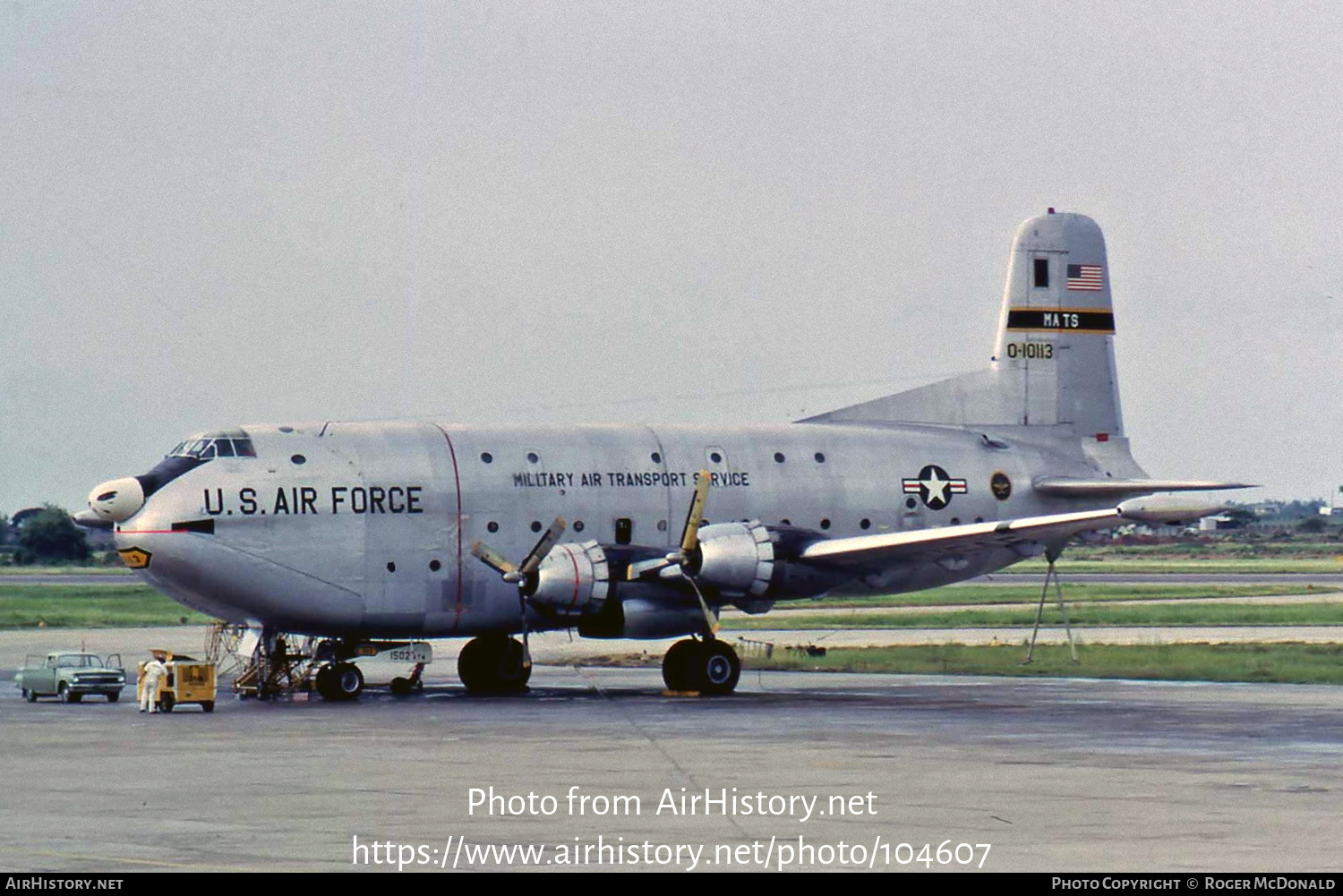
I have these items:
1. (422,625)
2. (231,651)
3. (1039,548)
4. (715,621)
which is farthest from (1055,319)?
(231,651)

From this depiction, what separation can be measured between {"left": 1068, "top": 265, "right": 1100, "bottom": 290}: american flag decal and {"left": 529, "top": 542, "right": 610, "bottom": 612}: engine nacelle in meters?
13.6

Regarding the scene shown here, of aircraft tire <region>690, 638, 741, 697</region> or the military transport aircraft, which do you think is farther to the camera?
aircraft tire <region>690, 638, 741, 697</region>

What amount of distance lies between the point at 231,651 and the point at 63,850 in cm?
2182

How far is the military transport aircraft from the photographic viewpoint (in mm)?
33188

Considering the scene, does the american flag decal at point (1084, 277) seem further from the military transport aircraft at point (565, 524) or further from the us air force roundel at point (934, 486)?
the us air force roundel at point (934, 486)

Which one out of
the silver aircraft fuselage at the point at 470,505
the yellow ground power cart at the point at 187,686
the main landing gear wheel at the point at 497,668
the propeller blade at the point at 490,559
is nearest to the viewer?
the yellow ground power cart at the point at 187,686

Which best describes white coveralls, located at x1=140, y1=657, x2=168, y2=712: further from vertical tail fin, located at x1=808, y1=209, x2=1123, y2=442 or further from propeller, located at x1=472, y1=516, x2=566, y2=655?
vertical tail fin, located at x1=808, y1=209, x2=1123, y2=442

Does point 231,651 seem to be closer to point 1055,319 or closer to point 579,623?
point 579,623

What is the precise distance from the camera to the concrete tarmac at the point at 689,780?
51.4ft

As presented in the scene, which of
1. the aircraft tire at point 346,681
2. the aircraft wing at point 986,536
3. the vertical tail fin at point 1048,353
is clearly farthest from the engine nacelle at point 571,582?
the vertical tail fin at point 1048,353

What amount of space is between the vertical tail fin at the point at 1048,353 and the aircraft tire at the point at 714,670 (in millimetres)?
8185

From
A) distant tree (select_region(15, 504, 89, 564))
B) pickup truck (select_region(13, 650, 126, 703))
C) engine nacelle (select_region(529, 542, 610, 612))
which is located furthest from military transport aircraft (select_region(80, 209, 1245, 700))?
distant tree (select_region(15, 504, 89, 564))

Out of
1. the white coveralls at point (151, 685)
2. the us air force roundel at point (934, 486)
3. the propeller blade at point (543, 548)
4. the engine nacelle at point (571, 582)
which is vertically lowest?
the white coveralls at point (151, 685)

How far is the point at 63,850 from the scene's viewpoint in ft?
51.5
